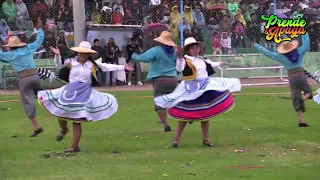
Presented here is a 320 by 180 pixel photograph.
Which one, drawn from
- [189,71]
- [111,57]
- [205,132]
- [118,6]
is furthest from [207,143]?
[118,6]

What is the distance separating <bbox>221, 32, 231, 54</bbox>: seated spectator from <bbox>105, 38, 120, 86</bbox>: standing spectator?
12.2ft

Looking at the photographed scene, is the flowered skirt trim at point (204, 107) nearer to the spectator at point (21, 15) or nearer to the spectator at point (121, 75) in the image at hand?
the spectator at point (121, 75)

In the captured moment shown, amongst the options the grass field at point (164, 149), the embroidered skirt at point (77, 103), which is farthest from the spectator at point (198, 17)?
the embroidered skirt at point (77, 103)

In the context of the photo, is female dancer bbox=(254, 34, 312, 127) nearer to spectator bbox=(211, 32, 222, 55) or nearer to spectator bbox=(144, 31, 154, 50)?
spectator bbox=(211, 32, 222, 55)

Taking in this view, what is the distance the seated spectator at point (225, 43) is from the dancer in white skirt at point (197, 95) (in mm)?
12107

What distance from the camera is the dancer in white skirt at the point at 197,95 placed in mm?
10062

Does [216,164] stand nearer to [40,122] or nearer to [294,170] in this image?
[294,170]

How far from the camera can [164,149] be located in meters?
10.1

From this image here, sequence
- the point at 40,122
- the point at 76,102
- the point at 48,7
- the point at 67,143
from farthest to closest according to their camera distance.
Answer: the point at 48,7 < the point at 40,122 < the point at 67,143 < the point at 76,102

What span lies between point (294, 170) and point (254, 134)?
3212 mm

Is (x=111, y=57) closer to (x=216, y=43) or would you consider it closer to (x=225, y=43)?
(x=216, y=43)

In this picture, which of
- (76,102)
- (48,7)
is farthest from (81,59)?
(48,7)

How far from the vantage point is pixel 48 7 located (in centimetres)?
2173

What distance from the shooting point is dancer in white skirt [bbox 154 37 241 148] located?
1006 cm
